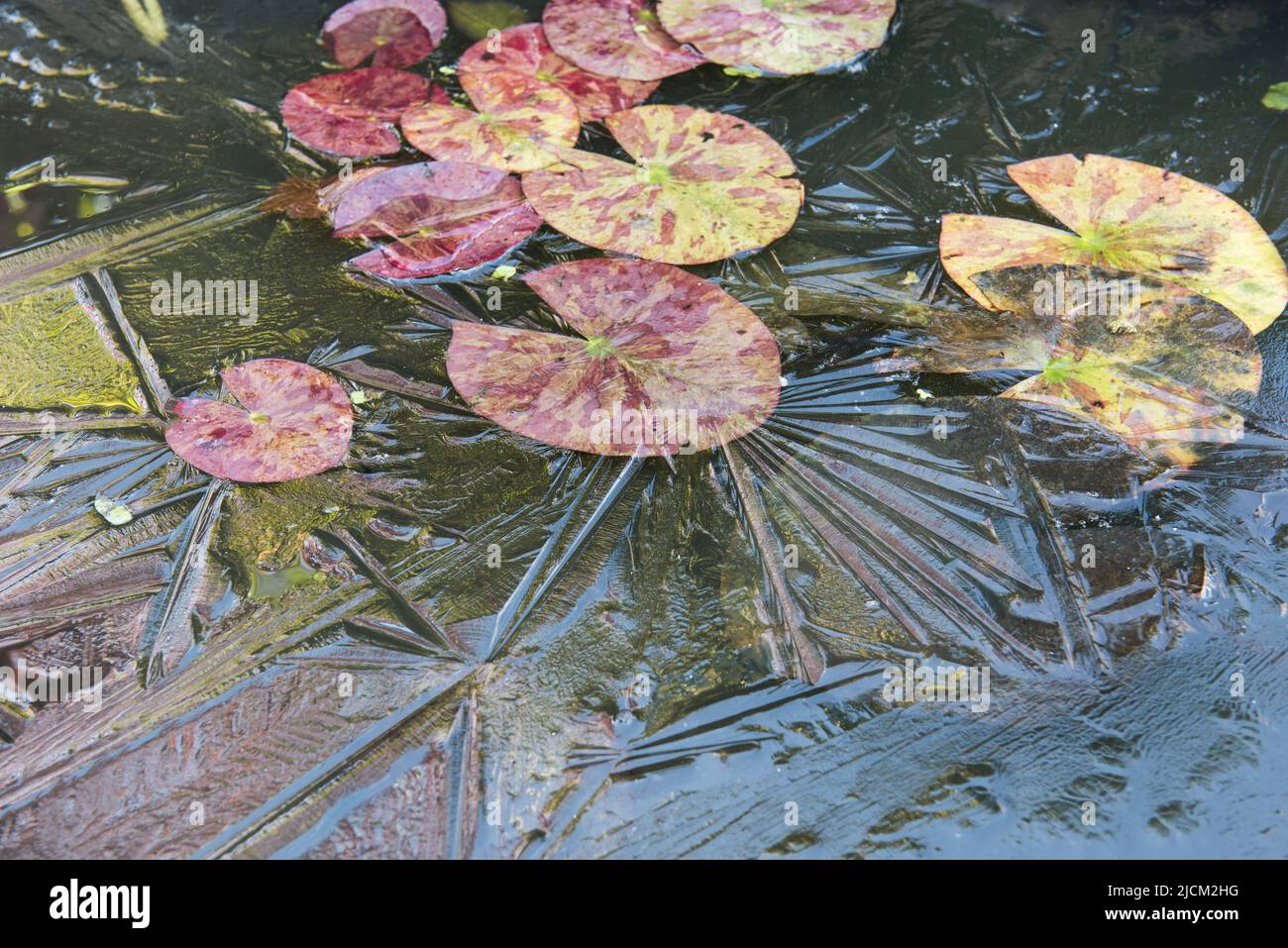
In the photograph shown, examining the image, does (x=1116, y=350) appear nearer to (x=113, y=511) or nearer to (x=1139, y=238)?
(x=1139, y=238)

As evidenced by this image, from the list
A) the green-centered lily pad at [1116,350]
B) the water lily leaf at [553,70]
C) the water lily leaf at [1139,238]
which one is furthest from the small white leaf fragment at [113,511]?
the water lily leaf at [1139,238]

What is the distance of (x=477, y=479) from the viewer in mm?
1959

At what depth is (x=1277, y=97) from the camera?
107 inches

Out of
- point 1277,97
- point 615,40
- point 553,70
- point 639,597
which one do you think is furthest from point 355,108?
point 1277,97

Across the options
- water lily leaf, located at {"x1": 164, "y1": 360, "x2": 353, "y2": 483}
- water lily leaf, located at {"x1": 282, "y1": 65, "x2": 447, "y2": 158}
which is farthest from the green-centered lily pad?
water lily leaf, located at {"x1": 282, "y1": 65, "x2": 447, "y2": 158}

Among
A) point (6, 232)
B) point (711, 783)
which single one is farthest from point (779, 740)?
point (6, 232)

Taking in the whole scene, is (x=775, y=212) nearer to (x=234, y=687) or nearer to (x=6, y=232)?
(x=234, y=687)

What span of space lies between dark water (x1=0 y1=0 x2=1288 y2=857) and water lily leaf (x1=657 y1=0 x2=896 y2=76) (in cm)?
49

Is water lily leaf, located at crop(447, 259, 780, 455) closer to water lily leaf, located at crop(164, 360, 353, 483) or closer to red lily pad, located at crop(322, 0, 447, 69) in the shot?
water lily leaf, located at crop(164, 360, 353, 483)

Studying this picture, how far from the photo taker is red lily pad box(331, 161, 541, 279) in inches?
91.4

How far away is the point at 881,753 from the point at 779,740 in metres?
0.17

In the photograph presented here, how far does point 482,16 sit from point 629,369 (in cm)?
158

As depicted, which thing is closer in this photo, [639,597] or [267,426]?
[639,597]

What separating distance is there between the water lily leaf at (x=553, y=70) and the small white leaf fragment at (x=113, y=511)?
1556mm
